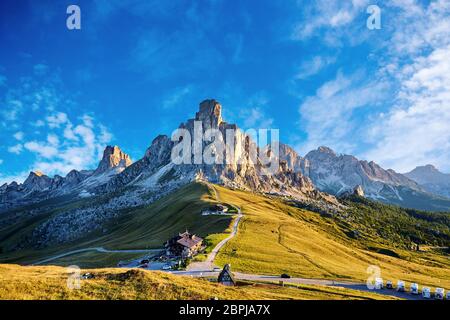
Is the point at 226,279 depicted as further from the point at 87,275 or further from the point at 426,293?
the point at 426,293

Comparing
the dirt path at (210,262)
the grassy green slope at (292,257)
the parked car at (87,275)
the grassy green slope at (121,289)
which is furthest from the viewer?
the grassy green slope at (292,257)

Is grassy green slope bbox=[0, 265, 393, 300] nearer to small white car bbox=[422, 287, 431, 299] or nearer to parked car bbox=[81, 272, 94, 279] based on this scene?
parked car bbox=[81, 272, 94, 279]

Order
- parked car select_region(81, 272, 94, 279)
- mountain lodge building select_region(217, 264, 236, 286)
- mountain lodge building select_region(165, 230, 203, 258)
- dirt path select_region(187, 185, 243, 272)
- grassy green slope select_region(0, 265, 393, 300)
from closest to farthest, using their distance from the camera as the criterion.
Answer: grassy green slope select_region(0, 265, 393, 300) < parked car select_region(81, 272, 94, 279) < mountain lodge building select_region(217, 264, 236, 286) < dirt path select_region(187, 185, 243, 272) < mountain lodge building select_region(165, 230, 203, 258)

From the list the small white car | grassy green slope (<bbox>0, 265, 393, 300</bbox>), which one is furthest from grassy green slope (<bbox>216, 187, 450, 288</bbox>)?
grassy green slope (<bbox>0, 265, 393, 300</bbox>)

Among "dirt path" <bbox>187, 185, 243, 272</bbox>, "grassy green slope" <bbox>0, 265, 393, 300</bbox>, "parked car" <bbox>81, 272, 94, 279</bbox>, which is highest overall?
"grassy green slope" <bbox>0, 265, 393, 300</bbox>

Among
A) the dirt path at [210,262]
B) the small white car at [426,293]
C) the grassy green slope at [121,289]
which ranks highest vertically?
the grassy green slope at [121,289]

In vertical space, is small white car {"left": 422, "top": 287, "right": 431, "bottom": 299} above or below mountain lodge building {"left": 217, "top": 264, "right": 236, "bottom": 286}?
below

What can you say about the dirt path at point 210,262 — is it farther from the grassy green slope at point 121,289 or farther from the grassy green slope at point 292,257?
the grassy green slope at point 121,289

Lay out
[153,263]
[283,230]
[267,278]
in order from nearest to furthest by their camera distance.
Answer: [267,278] → [153,263] → [283,230]

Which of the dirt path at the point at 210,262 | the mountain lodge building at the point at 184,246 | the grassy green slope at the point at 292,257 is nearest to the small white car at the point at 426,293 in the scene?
the grassy green slope at the point at 292,257
